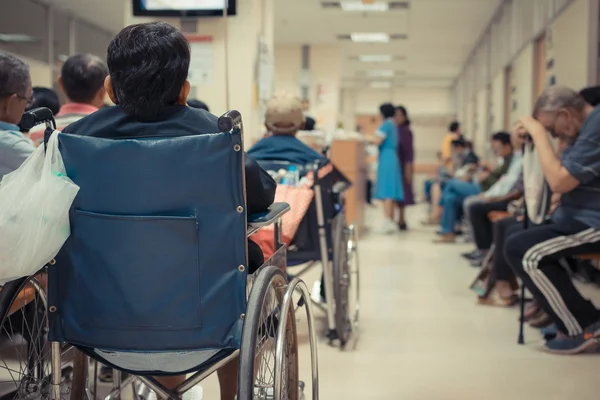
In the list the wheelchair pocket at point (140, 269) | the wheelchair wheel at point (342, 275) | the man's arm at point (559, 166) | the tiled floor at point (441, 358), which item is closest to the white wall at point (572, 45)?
the tiled floor at point (441, 358)

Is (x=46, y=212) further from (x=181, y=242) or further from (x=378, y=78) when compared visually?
(x=378, y=78)

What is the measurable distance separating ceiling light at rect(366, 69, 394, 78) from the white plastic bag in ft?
59.8

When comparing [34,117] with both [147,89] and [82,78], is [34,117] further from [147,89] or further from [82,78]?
[82,78]

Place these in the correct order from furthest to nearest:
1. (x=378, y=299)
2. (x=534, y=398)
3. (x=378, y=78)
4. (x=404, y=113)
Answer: (x=378, y=78) < (x=404, y=113) < (x=378, y=299) < (x=534, y=398)

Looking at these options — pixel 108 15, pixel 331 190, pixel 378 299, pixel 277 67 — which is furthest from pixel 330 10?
pixel 331 190

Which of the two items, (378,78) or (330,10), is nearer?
(330,10)

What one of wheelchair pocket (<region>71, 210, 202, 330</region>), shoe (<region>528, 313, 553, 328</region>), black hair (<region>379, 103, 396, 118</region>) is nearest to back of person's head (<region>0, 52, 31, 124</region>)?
wheelchair pocket (<region>71, 210, 202, 330</region>)

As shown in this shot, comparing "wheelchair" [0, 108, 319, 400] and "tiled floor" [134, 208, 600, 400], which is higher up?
"wheelchair" [0, 108, 319, 400]

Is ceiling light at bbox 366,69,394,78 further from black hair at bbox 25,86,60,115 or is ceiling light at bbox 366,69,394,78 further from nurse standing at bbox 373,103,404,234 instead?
black hair at bbox 25,86,60,115

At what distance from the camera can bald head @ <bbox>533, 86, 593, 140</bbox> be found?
11.3 feet

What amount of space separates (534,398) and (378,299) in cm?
199

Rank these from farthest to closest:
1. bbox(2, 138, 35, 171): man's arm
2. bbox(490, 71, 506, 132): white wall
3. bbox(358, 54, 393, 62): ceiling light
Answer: bbox(358, 54, 393, 62): ceiling light → bbox(490, 71, 506, 132): white wall → bbox(2, 138, 35, 171): man's arm

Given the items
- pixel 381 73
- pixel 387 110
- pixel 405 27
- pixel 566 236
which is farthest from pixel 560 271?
pixel 381 73

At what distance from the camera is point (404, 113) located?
915cm
